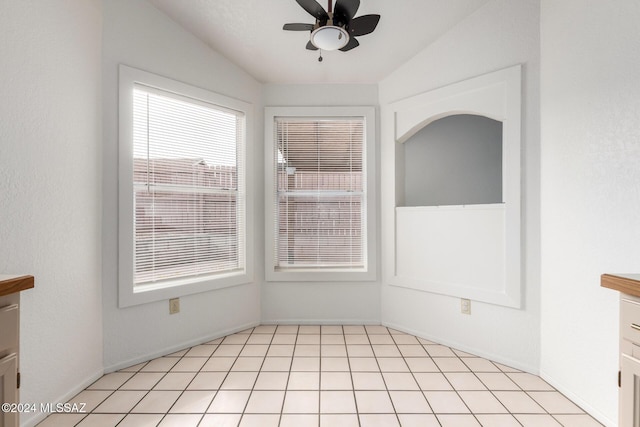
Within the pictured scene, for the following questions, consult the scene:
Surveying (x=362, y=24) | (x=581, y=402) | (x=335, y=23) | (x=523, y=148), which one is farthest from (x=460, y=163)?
(x=581, y=402)

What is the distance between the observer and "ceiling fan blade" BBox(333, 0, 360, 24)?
1901 millimetres

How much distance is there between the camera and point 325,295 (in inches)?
130

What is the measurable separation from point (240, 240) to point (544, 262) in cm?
253

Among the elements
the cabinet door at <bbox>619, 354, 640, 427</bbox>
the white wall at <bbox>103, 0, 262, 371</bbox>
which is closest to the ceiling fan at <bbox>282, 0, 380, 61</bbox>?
the white wall at <bbox>103, 0, 262, 371</bbox>

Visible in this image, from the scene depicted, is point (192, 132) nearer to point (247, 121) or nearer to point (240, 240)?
point (247, 121)

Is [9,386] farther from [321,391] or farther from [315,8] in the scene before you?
[315,8]

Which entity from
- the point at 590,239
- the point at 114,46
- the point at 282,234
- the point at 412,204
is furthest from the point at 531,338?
the point at 114,46

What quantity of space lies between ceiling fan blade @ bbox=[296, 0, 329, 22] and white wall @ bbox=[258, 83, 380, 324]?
4.22ft

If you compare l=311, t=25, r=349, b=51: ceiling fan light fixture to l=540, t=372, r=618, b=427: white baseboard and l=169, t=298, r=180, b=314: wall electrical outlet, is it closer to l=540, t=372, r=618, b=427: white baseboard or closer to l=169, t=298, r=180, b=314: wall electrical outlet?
l=169, t=298, r=180, b=314: wall electrical outlet

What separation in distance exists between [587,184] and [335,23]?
5.88 ft

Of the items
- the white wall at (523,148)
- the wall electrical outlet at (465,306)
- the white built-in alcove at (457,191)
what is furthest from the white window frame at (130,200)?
the wall electrical outlet at (465,306)

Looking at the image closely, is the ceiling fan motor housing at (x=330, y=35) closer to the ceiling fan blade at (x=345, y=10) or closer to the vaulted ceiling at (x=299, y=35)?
the ceiling fan blade at (x=345, y=10)

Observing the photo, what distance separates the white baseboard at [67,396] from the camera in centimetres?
167

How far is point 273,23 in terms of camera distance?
2.54 metres
